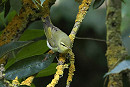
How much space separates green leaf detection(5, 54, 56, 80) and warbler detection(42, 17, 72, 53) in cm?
23

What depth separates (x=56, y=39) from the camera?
1.60 metres

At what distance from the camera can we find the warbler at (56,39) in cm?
138

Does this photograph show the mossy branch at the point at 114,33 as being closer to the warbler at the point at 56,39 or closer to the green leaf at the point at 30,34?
the warbler at the point at 56,39

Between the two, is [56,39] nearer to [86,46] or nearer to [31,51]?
[31,51]

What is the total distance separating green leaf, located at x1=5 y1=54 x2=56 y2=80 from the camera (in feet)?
3.56

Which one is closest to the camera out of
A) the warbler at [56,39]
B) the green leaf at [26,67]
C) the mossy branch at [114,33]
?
the green leaf at [26,67]

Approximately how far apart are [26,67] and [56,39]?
520 mm

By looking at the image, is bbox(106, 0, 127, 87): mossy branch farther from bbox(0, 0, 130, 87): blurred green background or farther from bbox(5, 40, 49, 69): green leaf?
bbox(0, 0, 130, 87): blurred green background

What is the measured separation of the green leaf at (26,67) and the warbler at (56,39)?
0.23 m

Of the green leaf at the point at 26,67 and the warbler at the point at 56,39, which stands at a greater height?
the green leaf at the point at 26,67

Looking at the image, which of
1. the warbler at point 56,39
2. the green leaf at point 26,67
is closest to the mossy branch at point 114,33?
the warbler at point 56,39

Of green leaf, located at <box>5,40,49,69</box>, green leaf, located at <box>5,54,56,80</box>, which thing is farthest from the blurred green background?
green leaf, located at <box>5,54,56,80</box>

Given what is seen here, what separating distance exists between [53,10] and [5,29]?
979 millimetres

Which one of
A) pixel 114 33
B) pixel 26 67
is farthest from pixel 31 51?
pixel 114 33
